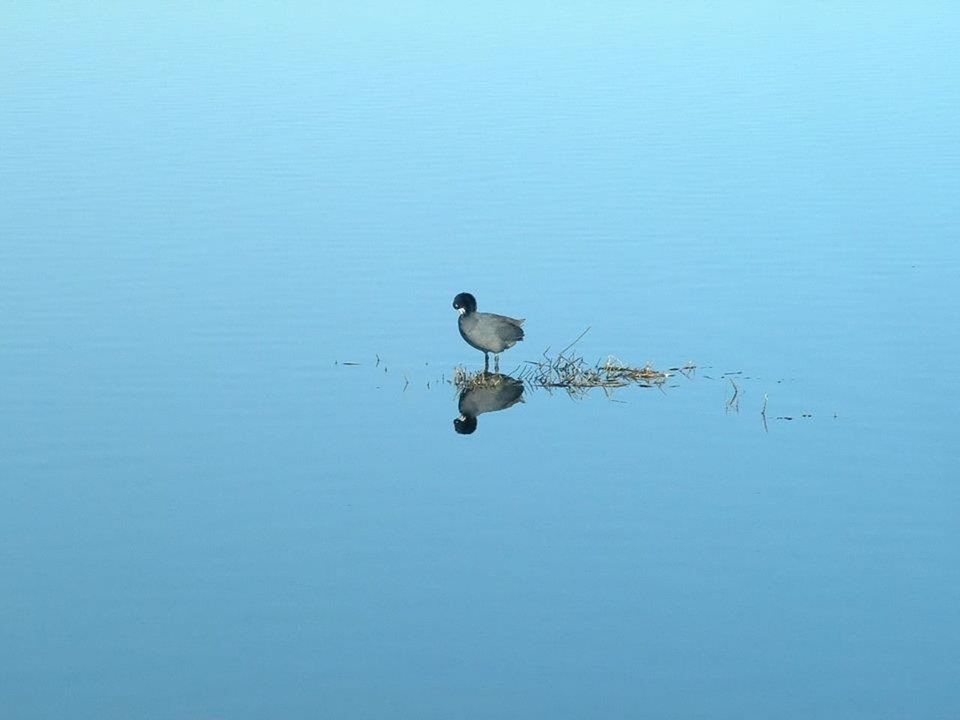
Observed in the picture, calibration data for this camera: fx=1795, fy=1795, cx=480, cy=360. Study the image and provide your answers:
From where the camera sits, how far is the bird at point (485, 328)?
14.5m

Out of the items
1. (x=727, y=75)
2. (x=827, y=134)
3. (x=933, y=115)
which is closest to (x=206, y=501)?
(x=827, y=134)

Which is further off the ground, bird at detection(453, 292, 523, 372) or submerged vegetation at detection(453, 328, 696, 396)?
bird at detection(453, 292, 523, 372)

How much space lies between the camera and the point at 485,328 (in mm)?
14492

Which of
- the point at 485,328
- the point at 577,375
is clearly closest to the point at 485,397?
the point at 485,328

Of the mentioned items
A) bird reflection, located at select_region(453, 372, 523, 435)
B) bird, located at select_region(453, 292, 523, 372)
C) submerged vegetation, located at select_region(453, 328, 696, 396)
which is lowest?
bird reflection, located at select_region(453, 372, 523, 435)

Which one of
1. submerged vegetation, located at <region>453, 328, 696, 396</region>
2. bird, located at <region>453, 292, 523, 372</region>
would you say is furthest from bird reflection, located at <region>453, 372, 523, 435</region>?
bird, located at <region>453, 292, 523, 372</region>

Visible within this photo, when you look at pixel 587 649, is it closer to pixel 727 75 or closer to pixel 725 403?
pixel 725 403

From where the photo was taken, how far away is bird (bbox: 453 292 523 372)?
14.5 metres

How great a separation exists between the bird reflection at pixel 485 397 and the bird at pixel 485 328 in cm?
25

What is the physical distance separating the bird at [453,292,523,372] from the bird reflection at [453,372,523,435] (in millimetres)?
252

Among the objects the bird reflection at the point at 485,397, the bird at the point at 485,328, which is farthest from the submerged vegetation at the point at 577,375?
the bird at the point at 485,328

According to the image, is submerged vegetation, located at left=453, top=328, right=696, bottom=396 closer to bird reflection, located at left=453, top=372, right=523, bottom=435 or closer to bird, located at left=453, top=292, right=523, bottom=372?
bird reflection, located at left=453, top=372, right=523, bottom=435

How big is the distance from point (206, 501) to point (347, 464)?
122cm

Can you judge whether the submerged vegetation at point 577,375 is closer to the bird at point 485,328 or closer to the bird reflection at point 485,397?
the bird reflection at point 485,397
